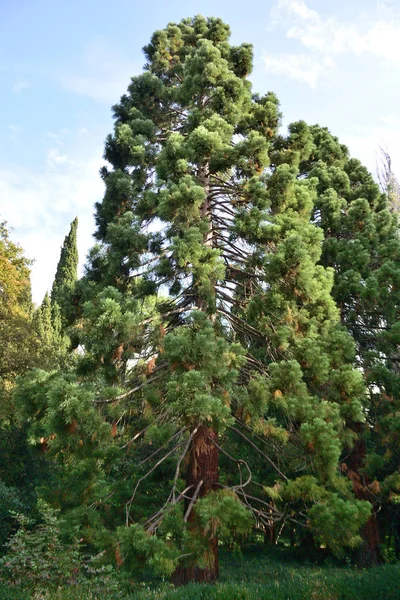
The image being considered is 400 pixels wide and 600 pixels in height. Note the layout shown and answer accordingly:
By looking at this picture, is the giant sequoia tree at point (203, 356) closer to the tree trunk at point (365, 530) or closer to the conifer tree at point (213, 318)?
the conifer tree at point (213, 318)

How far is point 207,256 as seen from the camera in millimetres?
7980

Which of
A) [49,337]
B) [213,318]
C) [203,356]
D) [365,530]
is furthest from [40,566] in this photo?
[49,337]

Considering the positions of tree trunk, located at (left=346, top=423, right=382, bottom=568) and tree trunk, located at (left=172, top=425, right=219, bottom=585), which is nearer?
tree trunk, located at (left=172, top=425, right=219, bottom=585)

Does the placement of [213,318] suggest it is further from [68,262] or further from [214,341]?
[68,262]

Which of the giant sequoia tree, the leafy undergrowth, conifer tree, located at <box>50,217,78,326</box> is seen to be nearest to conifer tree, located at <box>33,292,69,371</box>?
conifer tree, located at <box>50,217,78,326</box>

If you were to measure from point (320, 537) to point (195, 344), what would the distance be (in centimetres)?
315

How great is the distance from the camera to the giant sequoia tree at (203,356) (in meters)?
6.14

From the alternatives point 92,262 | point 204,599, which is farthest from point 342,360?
point 92,262

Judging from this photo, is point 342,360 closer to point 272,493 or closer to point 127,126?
point 272,493

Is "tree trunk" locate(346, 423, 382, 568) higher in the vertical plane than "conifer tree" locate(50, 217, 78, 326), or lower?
lower

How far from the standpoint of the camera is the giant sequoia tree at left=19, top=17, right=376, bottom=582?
6.14 m

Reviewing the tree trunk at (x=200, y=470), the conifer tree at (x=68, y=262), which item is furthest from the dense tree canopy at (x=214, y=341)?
the conifer tree at (x=68, y=262)

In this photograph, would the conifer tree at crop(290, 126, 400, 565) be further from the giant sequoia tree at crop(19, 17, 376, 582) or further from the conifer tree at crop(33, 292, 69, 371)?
the conifer tree at crop(33, 292, 69, 371)

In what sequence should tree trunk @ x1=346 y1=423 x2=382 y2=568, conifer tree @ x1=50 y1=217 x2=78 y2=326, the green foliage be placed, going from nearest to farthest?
the green foliage, tree trunk @ x1=346 y1=423 x2=382 y2=568, conifer tree @ x1=50 y1=217 x2=78 y2=326
